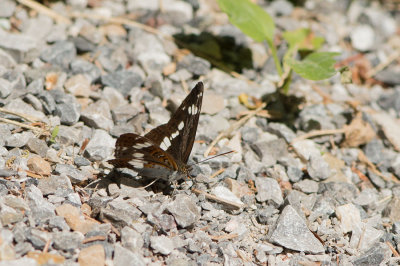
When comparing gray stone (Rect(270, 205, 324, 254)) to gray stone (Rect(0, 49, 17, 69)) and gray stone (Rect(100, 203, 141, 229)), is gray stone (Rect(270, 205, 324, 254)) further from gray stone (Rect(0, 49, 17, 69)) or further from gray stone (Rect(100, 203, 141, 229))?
gray stone (Rect(0, 49, 17, 69))

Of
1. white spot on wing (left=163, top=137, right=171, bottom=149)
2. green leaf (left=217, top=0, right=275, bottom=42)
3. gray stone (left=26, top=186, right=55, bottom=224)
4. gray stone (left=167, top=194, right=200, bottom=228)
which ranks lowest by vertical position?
gray stone (left=167, top=194, right=200, bottom=228)

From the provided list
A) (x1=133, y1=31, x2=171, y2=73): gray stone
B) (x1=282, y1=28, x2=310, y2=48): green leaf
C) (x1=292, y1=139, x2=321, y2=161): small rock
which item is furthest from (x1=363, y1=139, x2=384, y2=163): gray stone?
(x1=133, y1=31, x2=171, y2=73): gray stone

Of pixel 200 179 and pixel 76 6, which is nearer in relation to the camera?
pixel 200 179

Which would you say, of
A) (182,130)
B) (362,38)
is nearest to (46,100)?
(182,130)

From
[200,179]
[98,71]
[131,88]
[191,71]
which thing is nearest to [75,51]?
[98,71]

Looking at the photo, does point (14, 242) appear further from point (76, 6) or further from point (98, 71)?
point (76, 6)
